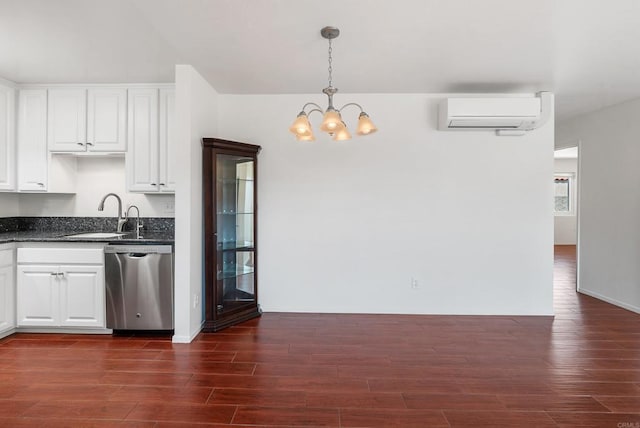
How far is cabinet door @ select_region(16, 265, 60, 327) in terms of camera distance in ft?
10.9

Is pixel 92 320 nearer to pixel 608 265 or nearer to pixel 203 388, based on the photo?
pixel 203 388

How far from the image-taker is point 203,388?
2404 mm

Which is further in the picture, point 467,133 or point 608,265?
point 608,265

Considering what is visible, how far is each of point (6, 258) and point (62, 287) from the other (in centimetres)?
52

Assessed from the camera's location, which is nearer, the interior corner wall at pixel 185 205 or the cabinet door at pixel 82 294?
the interior corner wall at pixel 185 205

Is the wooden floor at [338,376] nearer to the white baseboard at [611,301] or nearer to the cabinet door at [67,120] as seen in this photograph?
the white baseboard at [611,301]

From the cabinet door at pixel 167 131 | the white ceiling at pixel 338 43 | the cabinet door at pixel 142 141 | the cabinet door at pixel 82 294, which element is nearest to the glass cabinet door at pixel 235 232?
the cabinet door at pixel 167 131

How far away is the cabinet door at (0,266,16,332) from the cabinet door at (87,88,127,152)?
136 centimetres

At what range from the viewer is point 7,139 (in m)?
3.60

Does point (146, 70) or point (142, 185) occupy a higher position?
point (146, 70)

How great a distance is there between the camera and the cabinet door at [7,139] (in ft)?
11.7

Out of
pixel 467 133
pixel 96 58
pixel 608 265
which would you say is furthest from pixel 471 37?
pixel 608 265

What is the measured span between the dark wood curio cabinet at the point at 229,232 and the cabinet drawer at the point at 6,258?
1700 mm

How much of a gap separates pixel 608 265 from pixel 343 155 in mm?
3711
